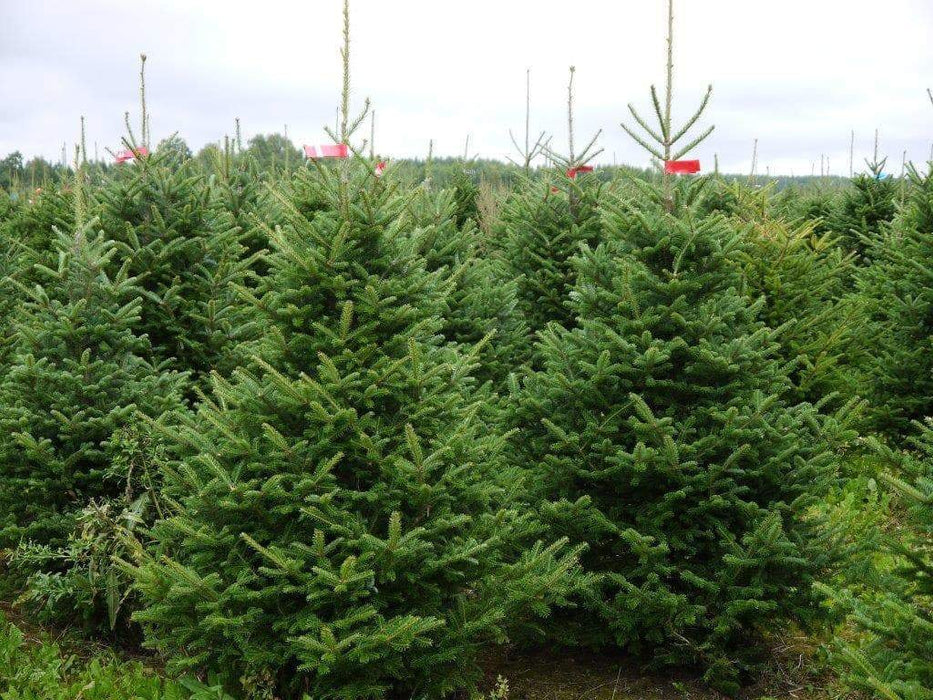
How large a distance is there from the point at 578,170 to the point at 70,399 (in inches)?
212

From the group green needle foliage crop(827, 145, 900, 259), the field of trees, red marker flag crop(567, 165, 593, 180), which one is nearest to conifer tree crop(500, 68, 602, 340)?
red marker flag crop(567, 165, 593, 180)

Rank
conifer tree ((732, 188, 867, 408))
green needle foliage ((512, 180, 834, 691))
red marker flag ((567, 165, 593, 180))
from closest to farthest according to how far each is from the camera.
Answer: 1. green needle foliage ((512, 180, 834, 691))
2. conifer tree ((732, 188, 867, 408))
3. red marker flag ((567, 165, 593, 180))

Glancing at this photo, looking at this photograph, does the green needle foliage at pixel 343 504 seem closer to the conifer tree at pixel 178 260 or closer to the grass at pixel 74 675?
the grass at pixel 74 675

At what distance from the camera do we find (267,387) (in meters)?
3.74

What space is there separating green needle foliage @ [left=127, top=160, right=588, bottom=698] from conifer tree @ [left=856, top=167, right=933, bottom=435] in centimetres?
541

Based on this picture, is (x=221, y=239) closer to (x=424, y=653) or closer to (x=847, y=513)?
(x=424, y=653)

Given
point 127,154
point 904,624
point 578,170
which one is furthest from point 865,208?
point 904,624

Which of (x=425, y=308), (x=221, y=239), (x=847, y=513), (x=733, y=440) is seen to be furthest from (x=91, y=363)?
(x=847, y=513)

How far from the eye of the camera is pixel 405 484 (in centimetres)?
361

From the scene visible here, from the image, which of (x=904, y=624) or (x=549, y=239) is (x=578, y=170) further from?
(x=904, y=624)

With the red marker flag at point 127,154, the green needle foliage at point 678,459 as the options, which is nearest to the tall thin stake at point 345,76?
the green needle foliage at point 678,459

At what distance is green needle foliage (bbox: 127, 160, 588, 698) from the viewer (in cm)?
344

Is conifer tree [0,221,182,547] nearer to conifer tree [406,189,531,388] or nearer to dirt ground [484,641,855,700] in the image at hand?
conifer tree [406,189,531,388]

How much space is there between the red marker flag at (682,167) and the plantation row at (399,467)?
12 cm
